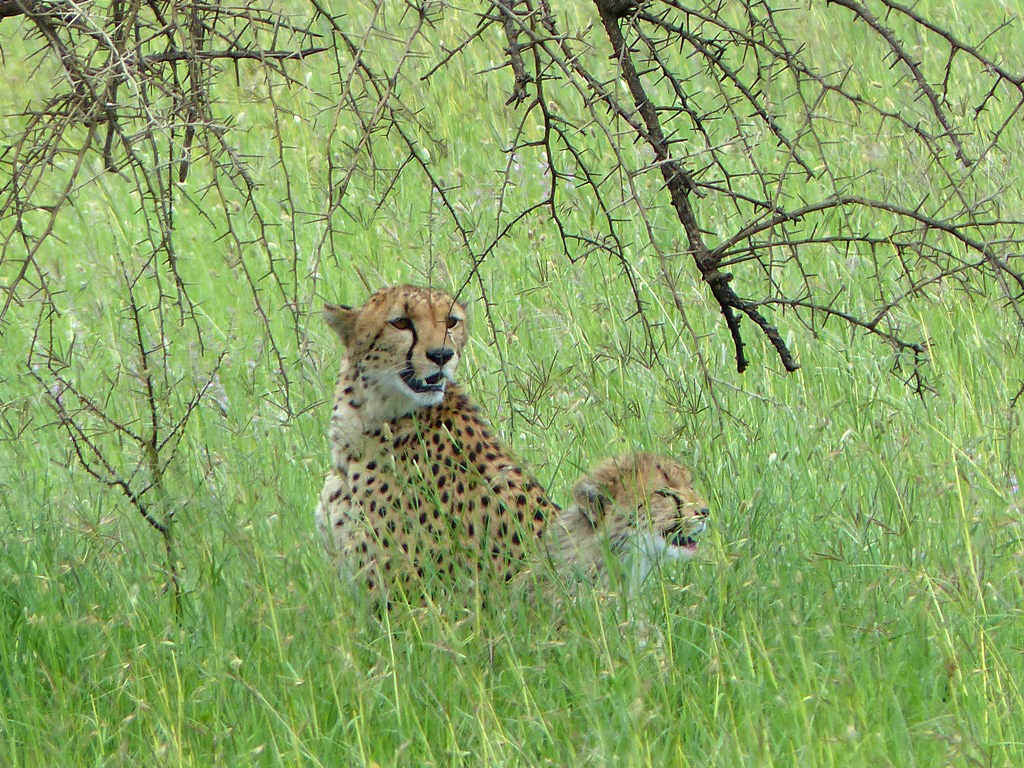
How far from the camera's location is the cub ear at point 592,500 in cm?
374

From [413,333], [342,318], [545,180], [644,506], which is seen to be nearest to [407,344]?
[413,333]

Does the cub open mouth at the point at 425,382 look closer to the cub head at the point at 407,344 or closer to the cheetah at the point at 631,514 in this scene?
the cub head at the point at 407,344

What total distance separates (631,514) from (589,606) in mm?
568

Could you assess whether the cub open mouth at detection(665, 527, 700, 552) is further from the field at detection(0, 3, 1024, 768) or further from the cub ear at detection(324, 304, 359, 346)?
the cub ear at detection(324, 304, 359, 346)

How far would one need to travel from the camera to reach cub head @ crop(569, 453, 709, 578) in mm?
3750

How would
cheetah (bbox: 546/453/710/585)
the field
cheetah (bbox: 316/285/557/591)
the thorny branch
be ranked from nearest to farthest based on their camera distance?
the field
the thorny branch
cheetah (bbox: 546/453/710/585)
cheetah (bbox: 316/285/557/591)

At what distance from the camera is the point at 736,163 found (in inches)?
294

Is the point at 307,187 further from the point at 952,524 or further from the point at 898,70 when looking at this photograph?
the point at 952,524

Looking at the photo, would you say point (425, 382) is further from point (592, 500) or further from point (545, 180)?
point (545, 180)

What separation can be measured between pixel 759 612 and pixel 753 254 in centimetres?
78

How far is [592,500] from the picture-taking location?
12.3ft

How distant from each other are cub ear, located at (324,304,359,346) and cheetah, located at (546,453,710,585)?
2.79ft

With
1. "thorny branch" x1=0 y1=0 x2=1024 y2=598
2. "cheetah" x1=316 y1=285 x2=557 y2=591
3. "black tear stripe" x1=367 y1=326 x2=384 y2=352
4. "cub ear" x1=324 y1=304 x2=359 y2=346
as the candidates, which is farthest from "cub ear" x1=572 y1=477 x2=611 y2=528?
"cub ear" x1=324 y1=304 x2=359 y2=346

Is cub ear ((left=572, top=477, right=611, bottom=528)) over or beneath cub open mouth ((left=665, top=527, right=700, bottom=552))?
over
